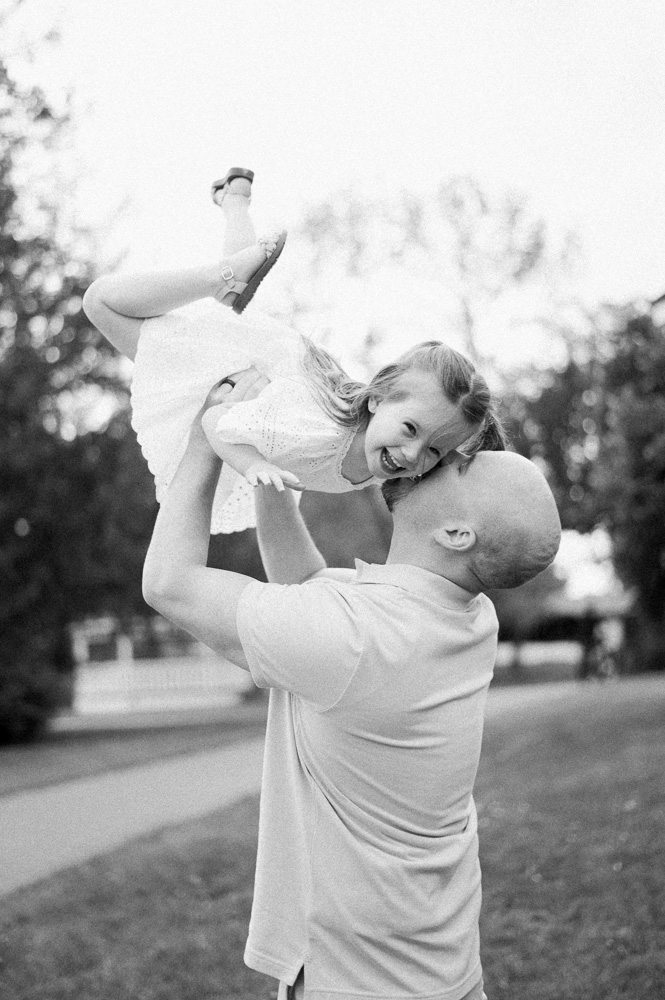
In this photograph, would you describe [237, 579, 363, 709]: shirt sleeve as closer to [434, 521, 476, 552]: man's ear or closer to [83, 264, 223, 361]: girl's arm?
[434, 521, 476, 552]: man's ear

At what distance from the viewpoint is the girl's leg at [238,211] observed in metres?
3.10

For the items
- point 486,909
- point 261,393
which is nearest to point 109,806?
point 486,909

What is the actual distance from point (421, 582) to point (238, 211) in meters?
1.31

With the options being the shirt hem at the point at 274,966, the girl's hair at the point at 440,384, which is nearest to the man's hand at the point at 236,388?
the girl's hair at the point at 440,384

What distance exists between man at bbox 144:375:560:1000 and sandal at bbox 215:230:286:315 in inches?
25.0

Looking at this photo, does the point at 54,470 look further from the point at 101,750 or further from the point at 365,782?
the point at 365,782

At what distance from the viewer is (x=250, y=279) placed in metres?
2.95

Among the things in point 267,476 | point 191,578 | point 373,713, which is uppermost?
point 267,476

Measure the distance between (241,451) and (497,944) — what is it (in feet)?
14.5

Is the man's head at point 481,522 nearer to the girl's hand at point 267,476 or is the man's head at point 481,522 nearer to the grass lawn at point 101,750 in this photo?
the girl's hand at point 267,476

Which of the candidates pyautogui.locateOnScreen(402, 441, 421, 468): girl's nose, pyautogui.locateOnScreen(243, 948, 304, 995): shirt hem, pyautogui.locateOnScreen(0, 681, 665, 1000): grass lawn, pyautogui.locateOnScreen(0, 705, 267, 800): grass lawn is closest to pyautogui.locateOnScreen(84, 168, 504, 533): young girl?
pyautogui.locateOnScreen(402, 441, 421, 468): girl's nose

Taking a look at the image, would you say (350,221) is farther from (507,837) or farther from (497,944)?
(497,944)

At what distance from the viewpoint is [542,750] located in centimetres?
1316

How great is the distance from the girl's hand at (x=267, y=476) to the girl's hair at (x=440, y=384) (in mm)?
206
